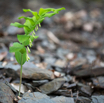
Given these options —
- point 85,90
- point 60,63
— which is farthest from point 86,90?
point 60,63

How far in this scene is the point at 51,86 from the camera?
1820 mm

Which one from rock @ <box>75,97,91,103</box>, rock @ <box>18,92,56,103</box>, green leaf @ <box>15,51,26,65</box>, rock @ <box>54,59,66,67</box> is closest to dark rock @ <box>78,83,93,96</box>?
rock @ <box>75,97,91,103</box>

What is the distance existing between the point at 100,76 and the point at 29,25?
1429mm

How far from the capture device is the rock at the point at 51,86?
5.87 feet

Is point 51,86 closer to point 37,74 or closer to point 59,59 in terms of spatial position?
point 37,74

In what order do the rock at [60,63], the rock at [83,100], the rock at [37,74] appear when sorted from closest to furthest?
1. the rock at [83,100]
2. the rock at [37,74]
3. the rock at [60,63]

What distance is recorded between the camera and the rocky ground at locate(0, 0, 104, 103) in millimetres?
1764

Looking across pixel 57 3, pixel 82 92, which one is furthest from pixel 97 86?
pixel 57 3

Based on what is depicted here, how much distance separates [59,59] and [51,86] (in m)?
1.06

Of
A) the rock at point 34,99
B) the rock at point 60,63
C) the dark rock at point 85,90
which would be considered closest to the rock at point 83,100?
the dark rock at point 85,90

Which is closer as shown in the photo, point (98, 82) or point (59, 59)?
point (98, 82)

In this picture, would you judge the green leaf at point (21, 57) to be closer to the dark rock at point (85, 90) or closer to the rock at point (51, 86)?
the rock at point (51, 86)

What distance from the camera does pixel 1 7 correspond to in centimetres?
486

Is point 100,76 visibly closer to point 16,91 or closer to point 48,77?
point 48,77
